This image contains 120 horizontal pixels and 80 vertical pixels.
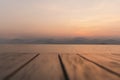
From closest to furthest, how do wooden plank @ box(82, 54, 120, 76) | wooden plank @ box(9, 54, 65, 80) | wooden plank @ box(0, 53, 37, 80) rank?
Answer: 1. wooden plank @ box(9, 54, 65, 80)
2. wooden plank @ box(0, 53, 37, 80)
3. wooden plank @ box(82, 54, 120, 76)

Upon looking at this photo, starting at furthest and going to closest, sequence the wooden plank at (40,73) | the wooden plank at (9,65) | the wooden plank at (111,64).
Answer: the wooden plank at (111,64)
the wooden plank at (9,65)
the wooden plank at (40,73)

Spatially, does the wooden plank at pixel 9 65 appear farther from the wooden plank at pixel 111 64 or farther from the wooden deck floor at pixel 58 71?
the wooden plank at pixel 111 64

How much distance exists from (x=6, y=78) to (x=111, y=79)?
1.83 feet

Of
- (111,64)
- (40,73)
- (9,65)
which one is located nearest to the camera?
(40,73)

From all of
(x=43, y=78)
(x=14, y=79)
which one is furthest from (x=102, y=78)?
(x=14, y=79)

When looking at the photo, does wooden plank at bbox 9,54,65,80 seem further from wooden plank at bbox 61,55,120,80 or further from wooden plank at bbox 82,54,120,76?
wooden plank at bbox 82,54,120,76

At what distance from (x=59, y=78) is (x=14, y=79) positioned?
0.24 meters

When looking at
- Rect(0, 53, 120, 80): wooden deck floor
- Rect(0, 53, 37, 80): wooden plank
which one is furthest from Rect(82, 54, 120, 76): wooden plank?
Rect(0, 53, 37, 80): wooden plank

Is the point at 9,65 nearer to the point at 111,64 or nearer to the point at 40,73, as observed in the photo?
the point at 40,73

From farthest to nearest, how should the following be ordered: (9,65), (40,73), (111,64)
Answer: (111,64), (9,65), (40,73)

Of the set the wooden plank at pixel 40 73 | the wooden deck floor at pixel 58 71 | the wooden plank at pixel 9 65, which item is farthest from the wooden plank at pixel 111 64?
the wooden plank at pixel 9 65

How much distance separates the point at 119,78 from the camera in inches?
48.9

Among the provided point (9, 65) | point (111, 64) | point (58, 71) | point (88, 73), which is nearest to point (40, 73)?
point (58, 71)

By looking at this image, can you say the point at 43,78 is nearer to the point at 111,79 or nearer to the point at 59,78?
the point at 59,78
